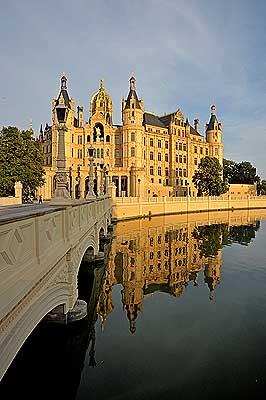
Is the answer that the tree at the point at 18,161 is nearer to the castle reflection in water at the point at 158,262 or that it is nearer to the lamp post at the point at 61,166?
the castle reflection in water at the point at 158,262

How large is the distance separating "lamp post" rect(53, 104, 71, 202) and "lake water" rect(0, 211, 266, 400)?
4.50 meters

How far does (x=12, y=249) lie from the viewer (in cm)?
417

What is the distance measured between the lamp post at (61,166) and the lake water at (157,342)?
14.8ft

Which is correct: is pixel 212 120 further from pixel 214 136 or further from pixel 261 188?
pixel 261 188

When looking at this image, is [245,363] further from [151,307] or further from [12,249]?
[12,249]

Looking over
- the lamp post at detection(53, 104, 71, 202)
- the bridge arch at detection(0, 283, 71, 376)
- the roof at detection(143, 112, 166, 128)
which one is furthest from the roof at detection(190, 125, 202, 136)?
the bridge arch at detection(0, 283, 71, 376)

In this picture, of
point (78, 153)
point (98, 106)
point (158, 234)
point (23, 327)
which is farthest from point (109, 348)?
point (98, 106)

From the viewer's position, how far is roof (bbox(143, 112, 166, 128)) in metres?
77.0

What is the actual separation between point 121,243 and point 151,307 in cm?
1434

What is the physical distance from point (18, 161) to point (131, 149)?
3431 centimetres

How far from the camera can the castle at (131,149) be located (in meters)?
63.0


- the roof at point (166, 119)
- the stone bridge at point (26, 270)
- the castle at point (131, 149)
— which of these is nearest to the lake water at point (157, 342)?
the stone bridge at point (26, 270)

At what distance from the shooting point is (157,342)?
10484 millimetres

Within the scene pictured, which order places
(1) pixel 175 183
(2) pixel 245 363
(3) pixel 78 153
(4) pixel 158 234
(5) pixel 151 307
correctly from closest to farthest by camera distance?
(2) pixel 245 363 → (5) pixel 151 307 → (4) pixel 158 234 → (3) pixel 78 153 → (1) pixel 175 183
